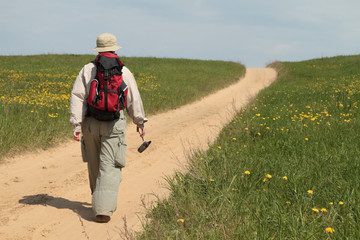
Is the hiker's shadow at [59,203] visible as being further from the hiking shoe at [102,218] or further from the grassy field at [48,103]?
the grassy field at [48,103]

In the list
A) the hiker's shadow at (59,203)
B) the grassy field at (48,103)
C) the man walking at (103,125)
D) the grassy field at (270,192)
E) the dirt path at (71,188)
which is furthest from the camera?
the grassy field at (48,103)

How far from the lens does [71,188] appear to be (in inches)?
250

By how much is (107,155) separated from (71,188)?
5.50 ft

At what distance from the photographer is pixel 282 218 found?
3.83 metres

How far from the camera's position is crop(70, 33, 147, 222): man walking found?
4926 millimetres

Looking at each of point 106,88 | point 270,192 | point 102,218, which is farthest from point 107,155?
point 270,192

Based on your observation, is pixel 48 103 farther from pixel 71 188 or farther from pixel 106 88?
pixel 106 88

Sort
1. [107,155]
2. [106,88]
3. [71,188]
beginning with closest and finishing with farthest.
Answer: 1. [106,88]
2. [107,155]
3. [71,188]

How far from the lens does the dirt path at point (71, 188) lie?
185 inches

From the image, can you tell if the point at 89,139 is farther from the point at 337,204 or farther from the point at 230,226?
the point at 337,204

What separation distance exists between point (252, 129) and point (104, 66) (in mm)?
4609

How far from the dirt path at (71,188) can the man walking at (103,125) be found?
35 centimetres

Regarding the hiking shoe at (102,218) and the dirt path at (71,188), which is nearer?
the dirt path at (71,188)

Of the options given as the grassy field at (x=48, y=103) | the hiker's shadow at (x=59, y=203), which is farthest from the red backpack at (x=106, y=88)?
the grassy field at (x=48, y=103)
